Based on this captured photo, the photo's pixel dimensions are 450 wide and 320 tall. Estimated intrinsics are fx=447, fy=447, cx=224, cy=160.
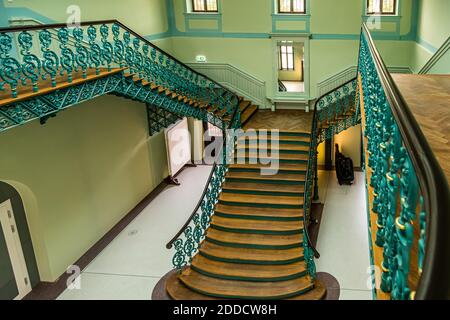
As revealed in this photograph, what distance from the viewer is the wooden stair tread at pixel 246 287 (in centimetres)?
836

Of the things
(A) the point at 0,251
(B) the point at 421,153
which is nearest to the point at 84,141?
(A) the point at 0,251

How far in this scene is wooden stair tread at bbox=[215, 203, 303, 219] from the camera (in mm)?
10127

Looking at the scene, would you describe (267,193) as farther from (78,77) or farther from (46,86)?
(46,86)

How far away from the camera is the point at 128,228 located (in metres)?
11.9

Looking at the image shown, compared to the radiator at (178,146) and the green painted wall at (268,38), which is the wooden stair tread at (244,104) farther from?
the radiator at (178,146)

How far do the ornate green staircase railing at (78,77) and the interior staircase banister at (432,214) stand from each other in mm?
5561

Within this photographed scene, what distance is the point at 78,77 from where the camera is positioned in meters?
7.82

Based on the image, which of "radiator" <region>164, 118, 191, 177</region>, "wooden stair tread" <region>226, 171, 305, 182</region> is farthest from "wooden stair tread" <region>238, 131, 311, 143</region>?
"radiator" <region>164, 118, 191, 177</region>

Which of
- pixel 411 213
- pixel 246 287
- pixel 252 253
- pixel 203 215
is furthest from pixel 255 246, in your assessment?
pixel 411 213

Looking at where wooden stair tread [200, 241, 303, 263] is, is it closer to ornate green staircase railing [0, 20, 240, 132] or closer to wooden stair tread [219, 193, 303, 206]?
wooden stair tread [219, 193, 303, 206]

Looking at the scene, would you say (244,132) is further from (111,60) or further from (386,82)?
(386,82)

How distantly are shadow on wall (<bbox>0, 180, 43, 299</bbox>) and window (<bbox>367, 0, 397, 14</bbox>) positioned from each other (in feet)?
34.9

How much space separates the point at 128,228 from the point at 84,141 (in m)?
2.80

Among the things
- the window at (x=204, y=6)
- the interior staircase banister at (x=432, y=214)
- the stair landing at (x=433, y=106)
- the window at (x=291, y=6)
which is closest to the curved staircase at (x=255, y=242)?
the stair landing at (x=433, y=106)
